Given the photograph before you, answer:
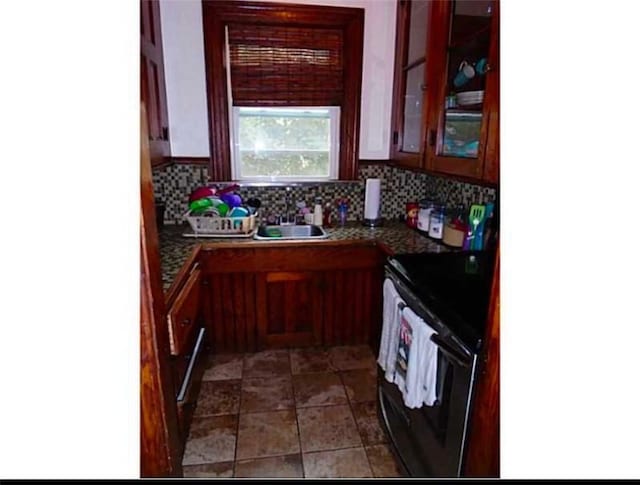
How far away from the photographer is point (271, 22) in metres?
2.44

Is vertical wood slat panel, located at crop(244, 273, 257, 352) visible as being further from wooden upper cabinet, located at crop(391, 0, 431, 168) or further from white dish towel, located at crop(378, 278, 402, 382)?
wooden upper cabinet, located at crop(391, 0, 431, 168)

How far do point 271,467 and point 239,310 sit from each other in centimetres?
98

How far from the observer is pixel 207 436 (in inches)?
73.4

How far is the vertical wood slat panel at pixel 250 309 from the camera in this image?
7.80 feet

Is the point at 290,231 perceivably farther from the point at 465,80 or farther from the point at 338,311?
the point at 465,80

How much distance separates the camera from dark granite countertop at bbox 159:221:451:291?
6.41ft

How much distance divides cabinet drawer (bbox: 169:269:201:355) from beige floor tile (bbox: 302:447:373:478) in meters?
0.75

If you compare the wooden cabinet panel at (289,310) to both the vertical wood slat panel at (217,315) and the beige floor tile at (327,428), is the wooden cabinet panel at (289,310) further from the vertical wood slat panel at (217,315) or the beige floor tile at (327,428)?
the beige floor tile at (327,428)

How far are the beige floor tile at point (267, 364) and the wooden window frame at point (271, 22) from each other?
1.23 meters

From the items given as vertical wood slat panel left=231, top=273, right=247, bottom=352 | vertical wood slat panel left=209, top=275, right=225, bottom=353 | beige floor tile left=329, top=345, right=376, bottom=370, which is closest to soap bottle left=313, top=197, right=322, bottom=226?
vertical wood slat panel left=231, top=273, right=247, bottom=352
